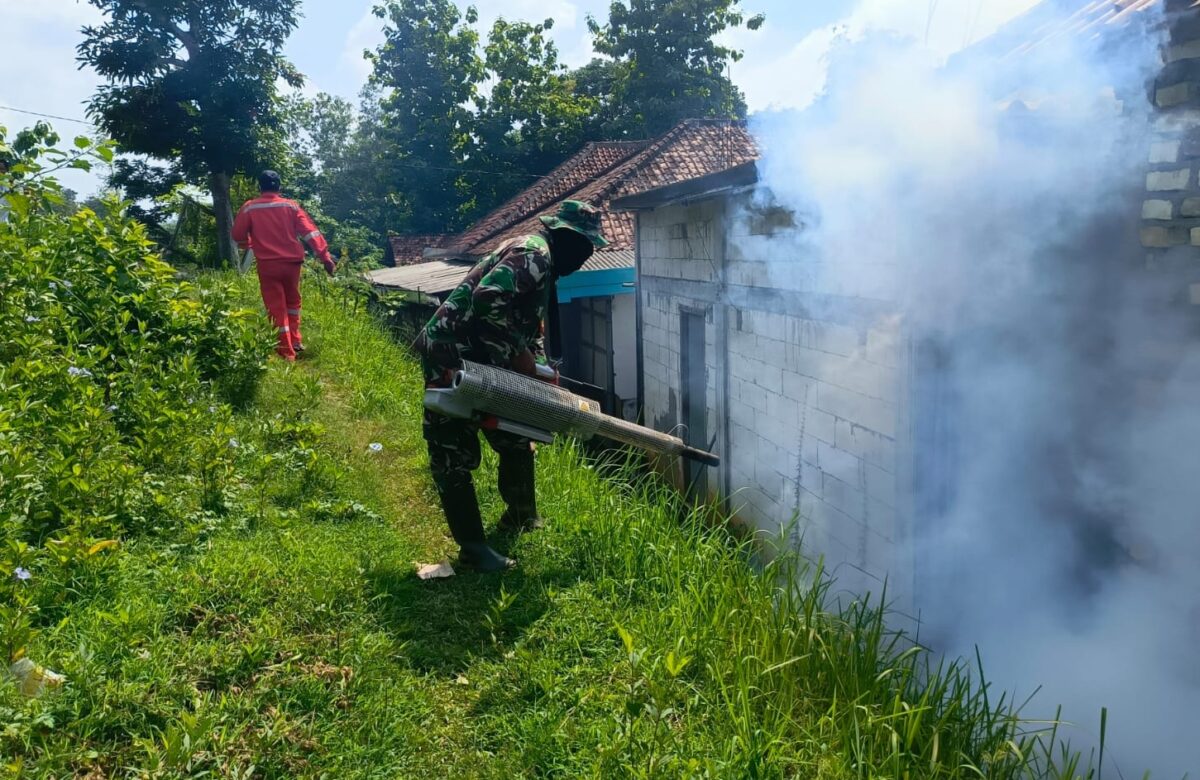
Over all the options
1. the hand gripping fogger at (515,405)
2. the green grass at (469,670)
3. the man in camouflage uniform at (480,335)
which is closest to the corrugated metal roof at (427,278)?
the man in camouflage uniform at (480,335)

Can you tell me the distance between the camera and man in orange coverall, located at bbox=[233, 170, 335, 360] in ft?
23.9

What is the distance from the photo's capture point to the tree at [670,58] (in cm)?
2322

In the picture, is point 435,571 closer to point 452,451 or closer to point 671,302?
point 452,451

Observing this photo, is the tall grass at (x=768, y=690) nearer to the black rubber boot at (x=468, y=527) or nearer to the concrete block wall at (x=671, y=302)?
the black rubber boot at (x=468, y=527)

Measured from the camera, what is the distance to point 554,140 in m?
25.9

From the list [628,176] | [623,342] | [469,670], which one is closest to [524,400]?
[469,670]

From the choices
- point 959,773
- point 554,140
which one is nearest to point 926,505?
point 959,773

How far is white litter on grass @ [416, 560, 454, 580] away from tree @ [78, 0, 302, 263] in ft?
39.6

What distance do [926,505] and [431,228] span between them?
2673 cm

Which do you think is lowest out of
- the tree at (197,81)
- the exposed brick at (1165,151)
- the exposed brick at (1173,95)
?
the exposed brick at (1165,151)

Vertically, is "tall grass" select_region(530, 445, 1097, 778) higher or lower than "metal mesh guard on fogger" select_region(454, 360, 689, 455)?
lower

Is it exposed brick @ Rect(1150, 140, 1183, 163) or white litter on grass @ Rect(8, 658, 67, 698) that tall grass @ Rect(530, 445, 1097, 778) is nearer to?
white litter on grass @ Rect(8, 658, 67, 698)

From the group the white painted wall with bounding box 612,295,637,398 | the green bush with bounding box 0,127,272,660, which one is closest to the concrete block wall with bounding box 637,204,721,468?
the white painted wall with bounding box 612,295,637,398

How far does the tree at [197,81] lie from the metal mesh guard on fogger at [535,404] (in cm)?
1217
